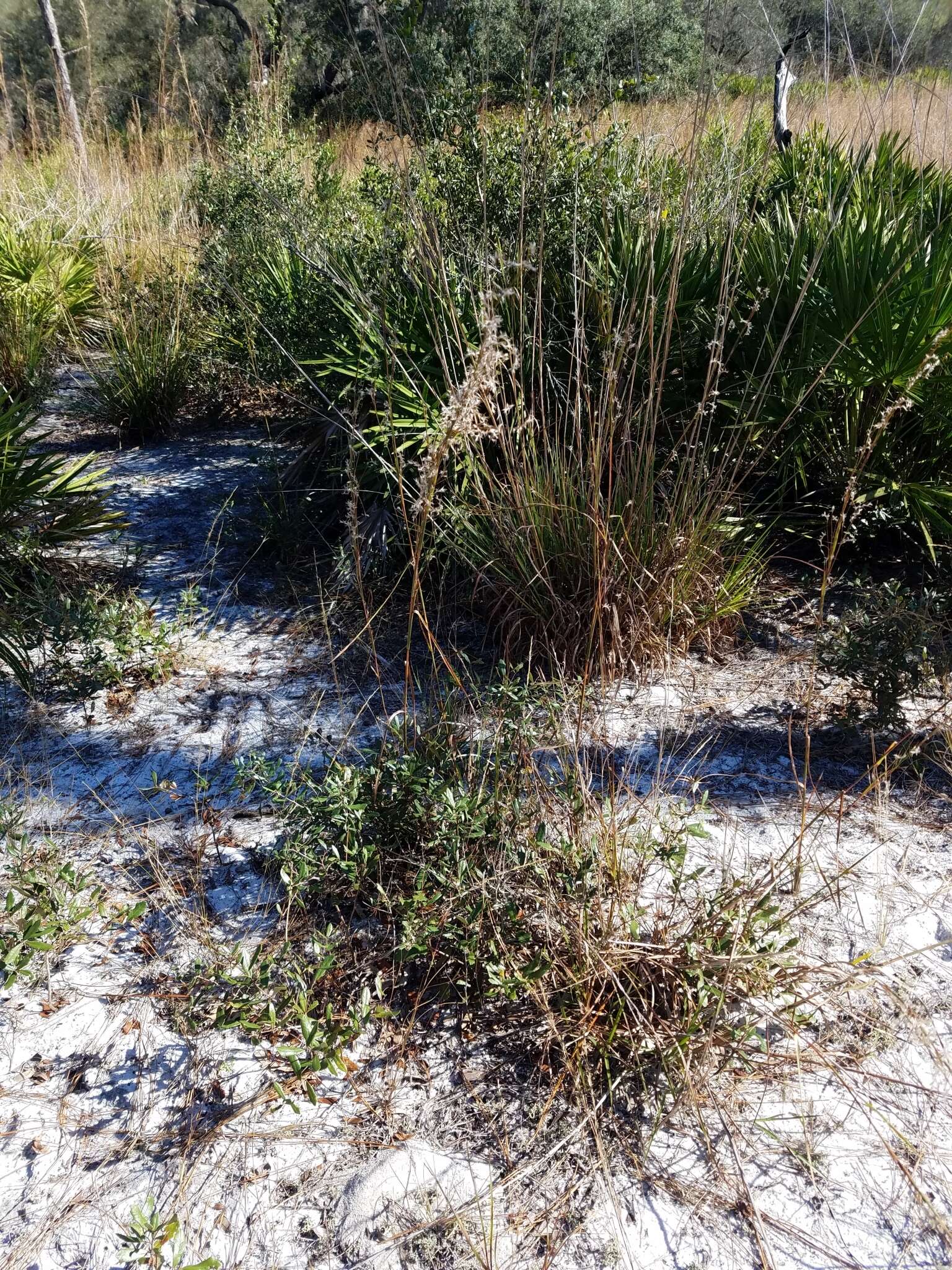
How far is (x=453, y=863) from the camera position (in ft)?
6.64

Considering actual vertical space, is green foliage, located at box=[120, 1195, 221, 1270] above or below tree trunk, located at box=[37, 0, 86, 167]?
below

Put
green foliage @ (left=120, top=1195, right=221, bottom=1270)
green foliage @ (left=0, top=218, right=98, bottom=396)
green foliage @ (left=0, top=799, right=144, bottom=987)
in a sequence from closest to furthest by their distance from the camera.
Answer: green foliage @ (left=120, top=1195, right=221, bottom=1270) → green foliage @ (left=0, top=799, right=144, bottom=987) → green foliage @ (left=0, top=218, right=98, bottom=396)

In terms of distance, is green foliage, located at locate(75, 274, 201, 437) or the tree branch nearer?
green foliage, located at locate(75, 274, 201, 437)

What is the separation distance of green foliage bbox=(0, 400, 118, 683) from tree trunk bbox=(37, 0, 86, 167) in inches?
164

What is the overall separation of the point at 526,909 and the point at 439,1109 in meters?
0.44

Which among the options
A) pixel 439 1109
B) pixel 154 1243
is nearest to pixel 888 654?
pixel 439 1109

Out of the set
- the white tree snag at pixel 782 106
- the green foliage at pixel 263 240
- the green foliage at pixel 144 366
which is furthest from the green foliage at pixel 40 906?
the white tree snag at pixel 782 106

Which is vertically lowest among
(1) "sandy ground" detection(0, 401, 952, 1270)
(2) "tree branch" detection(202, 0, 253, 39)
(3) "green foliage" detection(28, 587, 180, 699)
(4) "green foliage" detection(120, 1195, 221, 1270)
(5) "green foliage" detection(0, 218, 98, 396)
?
(1) "sandy ground" detection(0, 401, 952, 1270)

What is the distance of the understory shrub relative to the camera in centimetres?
181

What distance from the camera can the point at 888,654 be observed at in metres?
2.54

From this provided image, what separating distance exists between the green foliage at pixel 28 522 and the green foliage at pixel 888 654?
257cm

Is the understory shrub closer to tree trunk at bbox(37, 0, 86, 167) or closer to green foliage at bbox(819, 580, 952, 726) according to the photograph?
green foliage at bbox(819, 580, 952, 726)

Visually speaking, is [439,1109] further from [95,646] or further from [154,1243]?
[95,646]

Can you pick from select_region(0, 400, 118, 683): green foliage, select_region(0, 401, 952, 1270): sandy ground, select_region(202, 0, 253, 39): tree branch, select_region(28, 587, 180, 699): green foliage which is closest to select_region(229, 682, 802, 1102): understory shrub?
select_region(0, 401, 952, 1270): sandy ground
